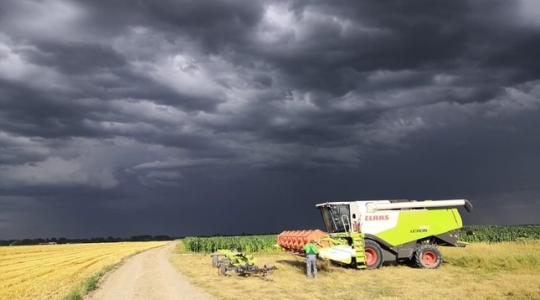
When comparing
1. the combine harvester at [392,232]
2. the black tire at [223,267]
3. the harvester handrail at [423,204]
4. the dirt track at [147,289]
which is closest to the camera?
the dirt track at [147,289]

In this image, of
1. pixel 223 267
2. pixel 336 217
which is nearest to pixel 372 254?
pixel 336 217

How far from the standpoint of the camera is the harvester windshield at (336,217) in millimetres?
30672

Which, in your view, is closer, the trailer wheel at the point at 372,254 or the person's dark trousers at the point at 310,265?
the person's dark trousers at the point at 310,265

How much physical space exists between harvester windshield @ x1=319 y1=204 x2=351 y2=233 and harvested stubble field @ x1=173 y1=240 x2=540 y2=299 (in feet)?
8.69

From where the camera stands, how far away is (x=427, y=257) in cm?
2886

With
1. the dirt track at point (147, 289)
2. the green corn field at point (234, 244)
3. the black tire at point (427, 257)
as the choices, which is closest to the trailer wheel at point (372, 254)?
the black tire at point (427, 257)

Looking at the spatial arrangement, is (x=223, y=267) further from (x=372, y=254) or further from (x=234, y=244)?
(x=234, y=244)

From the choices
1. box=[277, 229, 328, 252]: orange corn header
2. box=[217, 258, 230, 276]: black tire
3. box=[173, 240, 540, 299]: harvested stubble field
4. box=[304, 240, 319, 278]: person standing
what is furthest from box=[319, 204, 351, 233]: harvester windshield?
box=[217, 258, 230, 276]: black tire

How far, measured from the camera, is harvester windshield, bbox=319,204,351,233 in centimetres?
3067

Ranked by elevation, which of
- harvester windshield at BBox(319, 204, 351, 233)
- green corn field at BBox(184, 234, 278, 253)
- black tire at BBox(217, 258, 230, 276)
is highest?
harvester windshield at BBox(319, 204, 351, 233)

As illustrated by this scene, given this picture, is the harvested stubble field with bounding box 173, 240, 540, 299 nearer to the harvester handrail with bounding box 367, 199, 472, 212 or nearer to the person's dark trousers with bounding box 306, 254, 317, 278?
the person's dark trousers with bounding box 306, 254, 317, 278

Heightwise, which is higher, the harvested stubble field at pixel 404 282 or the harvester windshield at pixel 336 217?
the harvester windshield at pixel 336 217

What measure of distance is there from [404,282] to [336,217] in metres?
9.35

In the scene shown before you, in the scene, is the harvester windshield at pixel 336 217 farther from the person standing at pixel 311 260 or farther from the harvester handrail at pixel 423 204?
the person standing at pixel 311 260
